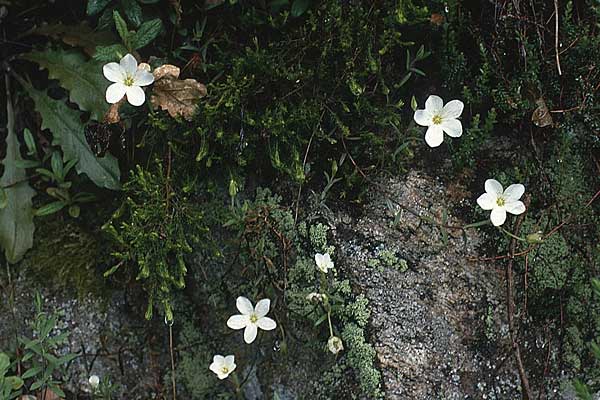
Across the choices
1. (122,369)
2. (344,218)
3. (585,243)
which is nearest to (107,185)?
(122,369)

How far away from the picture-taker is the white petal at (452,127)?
2.44 meters

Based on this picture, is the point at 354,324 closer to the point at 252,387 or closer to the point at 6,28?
the point at 252,387

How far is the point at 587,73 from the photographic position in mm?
2496

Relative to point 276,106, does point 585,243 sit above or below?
below

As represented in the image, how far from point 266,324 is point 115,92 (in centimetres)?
108

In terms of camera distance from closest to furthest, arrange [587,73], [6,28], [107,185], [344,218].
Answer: [587,73], [344,218], [107,185], [6,28]

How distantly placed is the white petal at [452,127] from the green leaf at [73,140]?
144 centimetres

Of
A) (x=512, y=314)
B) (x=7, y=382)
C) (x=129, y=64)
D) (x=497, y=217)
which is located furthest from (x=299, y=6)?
(x=7, y=382)

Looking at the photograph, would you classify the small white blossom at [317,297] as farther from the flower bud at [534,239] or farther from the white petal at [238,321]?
the flower bud at [534,239]

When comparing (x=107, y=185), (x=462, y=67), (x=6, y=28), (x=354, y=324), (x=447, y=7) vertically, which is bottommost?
(x=354, y=324)

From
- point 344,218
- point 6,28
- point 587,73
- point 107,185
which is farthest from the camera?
point 6,28

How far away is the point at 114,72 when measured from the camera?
254 centimetres

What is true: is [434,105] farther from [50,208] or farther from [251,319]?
[50,208]

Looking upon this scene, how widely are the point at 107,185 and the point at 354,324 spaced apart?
126cm
